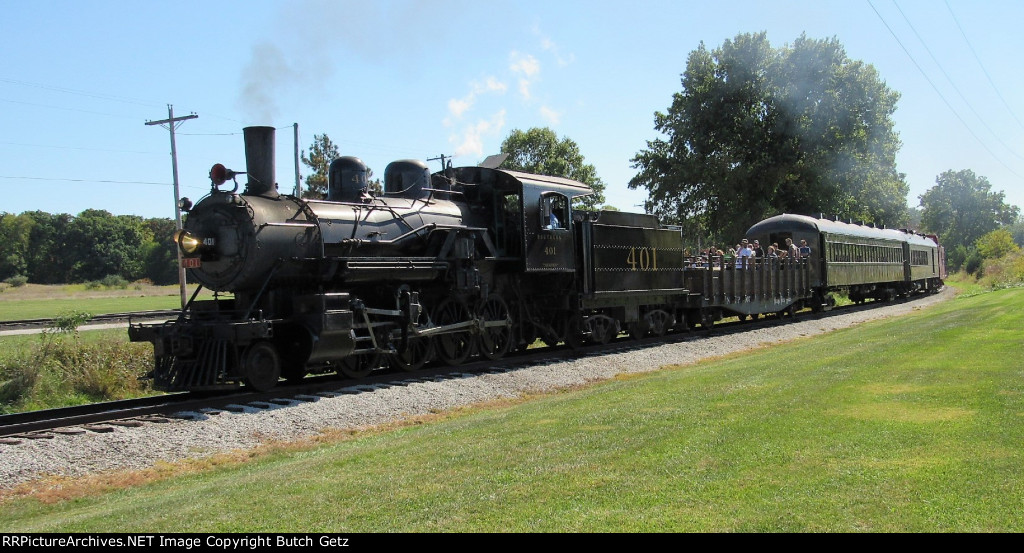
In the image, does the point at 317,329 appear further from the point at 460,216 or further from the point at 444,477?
the point at 444,477

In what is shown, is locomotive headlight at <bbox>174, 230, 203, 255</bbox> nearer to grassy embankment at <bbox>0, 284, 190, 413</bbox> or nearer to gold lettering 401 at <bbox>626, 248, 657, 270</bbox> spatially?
grassy embankment at <bbox>0, 284, 190, 413</bbox>

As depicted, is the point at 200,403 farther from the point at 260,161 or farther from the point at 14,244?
the point at 14,244

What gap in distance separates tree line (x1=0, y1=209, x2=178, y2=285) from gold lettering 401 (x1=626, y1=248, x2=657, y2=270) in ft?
244

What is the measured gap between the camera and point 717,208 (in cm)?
4569

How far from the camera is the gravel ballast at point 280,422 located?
331 inches

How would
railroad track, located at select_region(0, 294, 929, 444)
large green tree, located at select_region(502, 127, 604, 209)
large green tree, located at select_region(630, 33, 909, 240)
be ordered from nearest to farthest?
1. railroad track, located at select_region(0, 294, 929, 444)
2. large green tree, located at select_region(630, 33, 909, 240)
3. large green tree, located at select_region(502, 127, 604, 209)

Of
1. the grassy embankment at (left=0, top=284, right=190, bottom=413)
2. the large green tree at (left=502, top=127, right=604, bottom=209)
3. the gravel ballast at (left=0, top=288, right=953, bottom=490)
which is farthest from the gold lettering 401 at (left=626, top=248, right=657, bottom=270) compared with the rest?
the large green tree at (left=502, top=127, right=604, bottom=209)

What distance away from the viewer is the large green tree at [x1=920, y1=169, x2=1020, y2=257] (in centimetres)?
11425

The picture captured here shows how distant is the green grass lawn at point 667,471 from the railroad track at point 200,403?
205 cm

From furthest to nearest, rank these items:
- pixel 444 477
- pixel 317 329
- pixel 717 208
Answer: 1. pixel 717 208
2. pixel 317 329
3. pixel 444 477

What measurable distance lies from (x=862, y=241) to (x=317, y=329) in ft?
90.0

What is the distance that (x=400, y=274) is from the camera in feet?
45.7

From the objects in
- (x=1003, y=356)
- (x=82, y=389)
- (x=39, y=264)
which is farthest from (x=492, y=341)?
(x=39, y=264)

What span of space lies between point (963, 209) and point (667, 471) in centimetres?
13331
